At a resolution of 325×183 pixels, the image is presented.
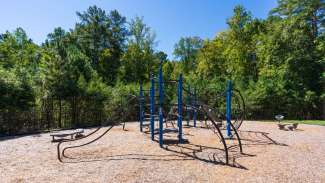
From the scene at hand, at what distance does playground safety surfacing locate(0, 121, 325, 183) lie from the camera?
493cm

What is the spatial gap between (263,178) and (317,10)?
71.5ft

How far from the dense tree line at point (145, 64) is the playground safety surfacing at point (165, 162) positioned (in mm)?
4801

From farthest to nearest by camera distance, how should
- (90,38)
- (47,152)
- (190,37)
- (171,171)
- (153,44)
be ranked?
1. (190,37)
2. (153,44)
3. (90,38)
4. (47,152)
5. (171,171)

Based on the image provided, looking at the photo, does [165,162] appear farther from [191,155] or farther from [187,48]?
[187,48]

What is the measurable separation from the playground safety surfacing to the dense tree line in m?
4.80

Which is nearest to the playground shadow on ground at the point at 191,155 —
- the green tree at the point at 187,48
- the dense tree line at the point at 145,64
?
the dense tree line at the point at 145,64

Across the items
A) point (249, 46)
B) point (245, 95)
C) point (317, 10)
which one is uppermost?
point (317, 10)

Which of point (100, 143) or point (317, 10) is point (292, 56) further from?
point (100, 143)

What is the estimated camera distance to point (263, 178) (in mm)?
4867

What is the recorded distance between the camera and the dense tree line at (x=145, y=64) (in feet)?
42.5

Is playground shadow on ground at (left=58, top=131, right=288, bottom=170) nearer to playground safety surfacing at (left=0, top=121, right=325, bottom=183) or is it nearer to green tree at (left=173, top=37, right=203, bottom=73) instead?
playground safety surfacing at (left=0, top=121, right=325, bottom=183)

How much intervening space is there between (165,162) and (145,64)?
26.1 meters

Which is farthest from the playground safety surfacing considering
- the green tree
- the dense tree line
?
the green tree

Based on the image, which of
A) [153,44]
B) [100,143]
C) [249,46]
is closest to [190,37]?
[153,44]
